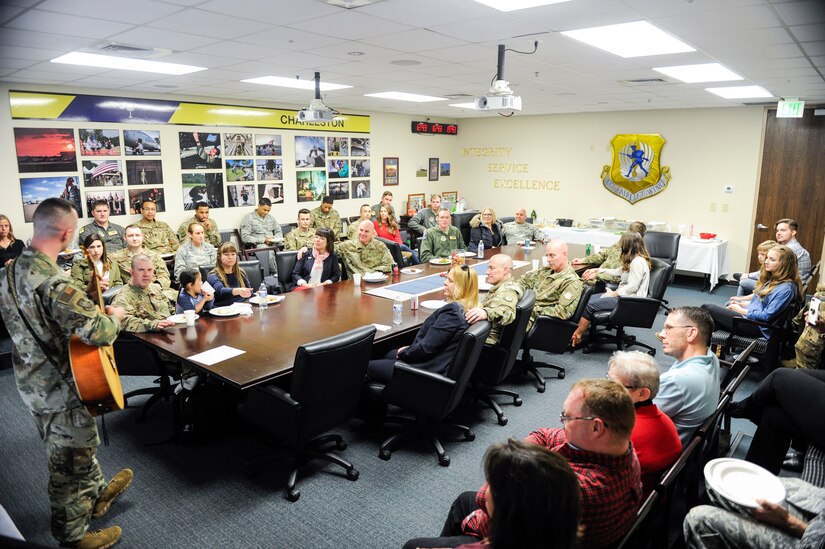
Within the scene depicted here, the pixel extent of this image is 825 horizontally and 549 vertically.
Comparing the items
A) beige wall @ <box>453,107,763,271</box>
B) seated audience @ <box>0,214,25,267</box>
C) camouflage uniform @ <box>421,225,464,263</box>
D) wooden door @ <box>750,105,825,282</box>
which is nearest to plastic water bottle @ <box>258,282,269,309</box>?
camouflage uniform @ <box>421,225,464,263</box>

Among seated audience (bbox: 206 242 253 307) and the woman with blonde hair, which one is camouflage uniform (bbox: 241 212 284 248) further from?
the woman with blonde hair

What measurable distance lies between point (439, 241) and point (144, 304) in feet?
12.4

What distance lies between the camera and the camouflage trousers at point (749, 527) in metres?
1.87

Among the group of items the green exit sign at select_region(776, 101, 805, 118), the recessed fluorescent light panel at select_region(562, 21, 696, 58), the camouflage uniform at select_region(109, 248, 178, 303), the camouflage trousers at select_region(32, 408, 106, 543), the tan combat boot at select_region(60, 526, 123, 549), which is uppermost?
the recessed fluorescent light panel at select_region(562, 21, 696, 58)

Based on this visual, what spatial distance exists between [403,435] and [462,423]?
600 millimetres

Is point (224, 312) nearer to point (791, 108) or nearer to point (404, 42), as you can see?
point (404, 42)

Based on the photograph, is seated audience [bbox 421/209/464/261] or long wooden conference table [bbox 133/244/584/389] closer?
long wooden conference table [bbox 133/244/584/389]

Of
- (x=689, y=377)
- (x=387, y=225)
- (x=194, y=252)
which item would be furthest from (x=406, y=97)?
(x=689, y=377)

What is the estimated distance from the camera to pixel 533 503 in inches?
52.0

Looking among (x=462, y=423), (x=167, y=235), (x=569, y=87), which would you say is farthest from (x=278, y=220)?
(x=462, y=423)

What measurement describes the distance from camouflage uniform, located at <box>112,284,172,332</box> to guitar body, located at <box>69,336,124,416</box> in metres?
1.10

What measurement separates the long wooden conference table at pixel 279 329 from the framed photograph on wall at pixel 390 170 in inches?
246

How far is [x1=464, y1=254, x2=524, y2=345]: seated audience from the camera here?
11.4ft

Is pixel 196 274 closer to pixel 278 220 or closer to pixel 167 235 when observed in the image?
pixel 167 235
